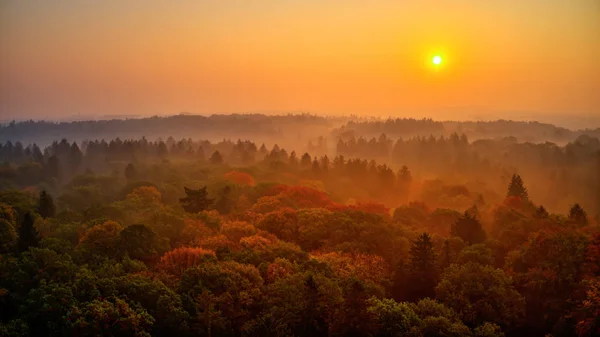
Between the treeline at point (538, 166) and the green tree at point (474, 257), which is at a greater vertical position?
the treeline at point (538, 166)

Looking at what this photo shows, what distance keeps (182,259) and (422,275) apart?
23.8 meters

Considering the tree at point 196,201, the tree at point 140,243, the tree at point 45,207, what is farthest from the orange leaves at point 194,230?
the tree at point 45,207

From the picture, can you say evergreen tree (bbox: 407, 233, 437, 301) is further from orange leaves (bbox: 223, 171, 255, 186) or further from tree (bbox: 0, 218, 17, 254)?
orange leaves (bbox: 223, 171, 255, 186)

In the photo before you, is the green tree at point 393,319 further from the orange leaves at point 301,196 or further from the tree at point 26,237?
the orange leaves at point 301,196

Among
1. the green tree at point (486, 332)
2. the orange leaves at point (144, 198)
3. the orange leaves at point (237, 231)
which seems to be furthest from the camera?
the orange leaves at point (144, 198)

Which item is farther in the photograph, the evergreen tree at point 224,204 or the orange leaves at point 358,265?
the evergreen tree at point 224,204

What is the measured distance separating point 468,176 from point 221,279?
5413 inches

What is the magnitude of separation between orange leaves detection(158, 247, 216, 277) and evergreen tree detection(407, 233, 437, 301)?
19464 millimetres

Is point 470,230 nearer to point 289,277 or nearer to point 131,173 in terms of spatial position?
point 289,277

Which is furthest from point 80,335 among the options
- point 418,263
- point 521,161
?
point 521,161

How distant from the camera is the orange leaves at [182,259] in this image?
44250 mm

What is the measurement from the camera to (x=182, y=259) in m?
46.3

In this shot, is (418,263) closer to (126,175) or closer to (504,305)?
(504,305)

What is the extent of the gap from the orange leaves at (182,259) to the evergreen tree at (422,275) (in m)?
19.5
